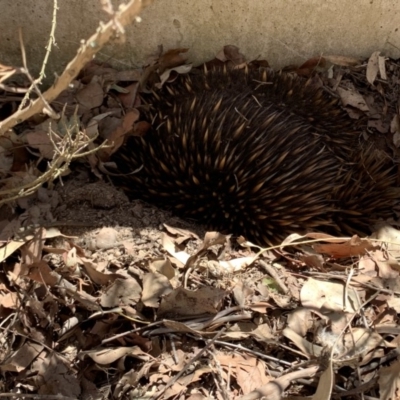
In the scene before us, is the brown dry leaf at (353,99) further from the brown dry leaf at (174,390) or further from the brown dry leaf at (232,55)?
the brown dry leaf at (174,390)

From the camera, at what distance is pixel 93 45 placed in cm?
140

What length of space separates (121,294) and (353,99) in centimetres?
203

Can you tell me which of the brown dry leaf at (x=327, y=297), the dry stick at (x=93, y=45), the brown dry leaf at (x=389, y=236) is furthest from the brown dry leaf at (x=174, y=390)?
the brown dry leaf at (x=389, y=236)

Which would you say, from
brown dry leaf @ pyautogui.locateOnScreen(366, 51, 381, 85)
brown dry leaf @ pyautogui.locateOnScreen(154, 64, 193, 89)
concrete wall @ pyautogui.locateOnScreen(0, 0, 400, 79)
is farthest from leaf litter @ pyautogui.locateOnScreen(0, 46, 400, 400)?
brown dry leaf @ pyautogui.locateOnScreen(366, 51, 381, 85)

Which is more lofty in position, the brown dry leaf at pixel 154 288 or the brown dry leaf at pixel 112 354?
the brown dry leaf at pixel 154 288

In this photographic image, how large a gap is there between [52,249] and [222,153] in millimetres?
959

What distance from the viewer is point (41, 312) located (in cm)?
215

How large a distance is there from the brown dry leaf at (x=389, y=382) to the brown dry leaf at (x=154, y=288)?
856 millimetres

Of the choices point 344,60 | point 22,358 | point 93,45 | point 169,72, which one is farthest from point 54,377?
point 344,60

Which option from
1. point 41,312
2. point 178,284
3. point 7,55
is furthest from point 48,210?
point 7,55

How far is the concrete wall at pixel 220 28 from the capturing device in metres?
2.99

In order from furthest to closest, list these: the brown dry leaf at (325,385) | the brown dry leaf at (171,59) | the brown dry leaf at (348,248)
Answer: the brown dry leaf at (171,59)
the brown dry leaf at (348,248)
the brown dry leaf at (325,385)

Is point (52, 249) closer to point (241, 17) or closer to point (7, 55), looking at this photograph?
point (7, 55)

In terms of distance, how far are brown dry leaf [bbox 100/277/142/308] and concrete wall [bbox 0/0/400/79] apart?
152cm
